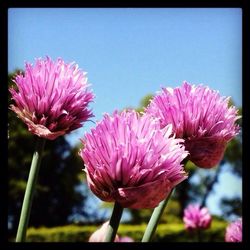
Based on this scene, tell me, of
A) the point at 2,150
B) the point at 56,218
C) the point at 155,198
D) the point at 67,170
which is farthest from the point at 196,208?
the point at 67,170

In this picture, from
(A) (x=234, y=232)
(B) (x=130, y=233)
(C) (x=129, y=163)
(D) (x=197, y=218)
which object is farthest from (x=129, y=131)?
(B) (x=130, y=233)

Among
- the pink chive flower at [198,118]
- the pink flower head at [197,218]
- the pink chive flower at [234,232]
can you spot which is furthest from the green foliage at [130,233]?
the pink chive flower at [198,118]

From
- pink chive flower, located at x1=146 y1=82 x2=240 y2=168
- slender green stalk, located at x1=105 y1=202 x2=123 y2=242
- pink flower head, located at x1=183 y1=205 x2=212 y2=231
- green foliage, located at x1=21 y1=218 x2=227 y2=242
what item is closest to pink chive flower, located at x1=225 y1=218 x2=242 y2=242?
pink chive flower, located at x1=146 y1=82 x2=240 y2=168

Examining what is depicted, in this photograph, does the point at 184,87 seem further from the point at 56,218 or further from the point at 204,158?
the point at 56,218

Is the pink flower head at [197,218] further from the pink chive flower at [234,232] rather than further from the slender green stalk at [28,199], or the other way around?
the slender green stalk at [28,199]

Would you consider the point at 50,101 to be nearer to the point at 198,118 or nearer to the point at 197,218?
the point at 198,118

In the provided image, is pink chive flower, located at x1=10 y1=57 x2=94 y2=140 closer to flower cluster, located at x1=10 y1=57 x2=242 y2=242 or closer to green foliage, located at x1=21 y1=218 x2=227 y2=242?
flower cluster, located at x1=10 y1=57 x2=242 y2=242

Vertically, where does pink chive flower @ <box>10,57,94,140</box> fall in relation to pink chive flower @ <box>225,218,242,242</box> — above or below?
above
